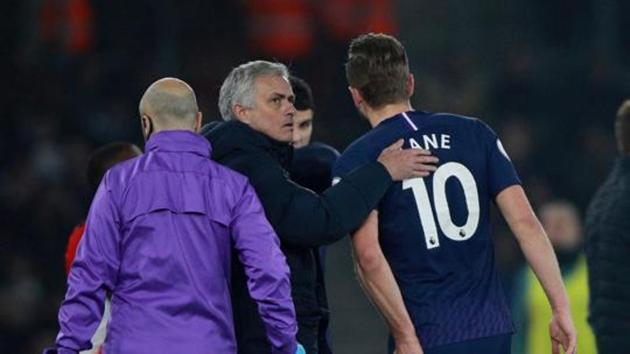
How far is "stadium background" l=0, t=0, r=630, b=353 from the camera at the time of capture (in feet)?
46.6

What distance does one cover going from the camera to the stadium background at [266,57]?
14211 millimetres

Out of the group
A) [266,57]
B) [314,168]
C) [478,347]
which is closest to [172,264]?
[478,347]

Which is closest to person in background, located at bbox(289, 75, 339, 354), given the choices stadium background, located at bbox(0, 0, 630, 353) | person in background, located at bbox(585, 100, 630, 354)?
person in background, located at bbox(585, 100, 630, 354)

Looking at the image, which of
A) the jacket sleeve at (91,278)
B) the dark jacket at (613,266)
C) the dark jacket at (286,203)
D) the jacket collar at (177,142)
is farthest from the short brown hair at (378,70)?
the dark jacket at (613,266)

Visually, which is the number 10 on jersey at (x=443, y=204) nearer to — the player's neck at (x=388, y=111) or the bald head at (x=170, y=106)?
the player's neck at (x=388, y=111)

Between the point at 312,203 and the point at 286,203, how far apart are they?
89mm

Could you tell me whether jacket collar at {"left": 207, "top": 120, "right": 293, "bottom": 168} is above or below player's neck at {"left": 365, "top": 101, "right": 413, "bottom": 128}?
below

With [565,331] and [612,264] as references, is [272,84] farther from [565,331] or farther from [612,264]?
[612,264]

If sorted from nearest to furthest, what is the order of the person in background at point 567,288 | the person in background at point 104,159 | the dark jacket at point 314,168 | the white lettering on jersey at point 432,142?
the white lettering on jersey at point 432,142
the dark jacket at point 314,168
the person in background at point 104,159
the person in background at point 567,288

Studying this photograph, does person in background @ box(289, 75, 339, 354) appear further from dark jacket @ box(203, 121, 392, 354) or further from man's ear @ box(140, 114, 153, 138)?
man's ear @ box(140, 114, 153, 138)

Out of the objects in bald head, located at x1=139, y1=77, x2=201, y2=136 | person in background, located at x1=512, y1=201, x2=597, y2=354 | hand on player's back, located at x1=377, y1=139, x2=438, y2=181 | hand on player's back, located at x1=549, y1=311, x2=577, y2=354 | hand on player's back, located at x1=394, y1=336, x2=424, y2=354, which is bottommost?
person in background, located at x1=512, y1=201, x2=597, y2=354

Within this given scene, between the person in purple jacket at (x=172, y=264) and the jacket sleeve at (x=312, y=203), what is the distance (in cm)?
19

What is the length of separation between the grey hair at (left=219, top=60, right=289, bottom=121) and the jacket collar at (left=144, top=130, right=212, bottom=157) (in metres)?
0.37

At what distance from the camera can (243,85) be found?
6.39 meters
